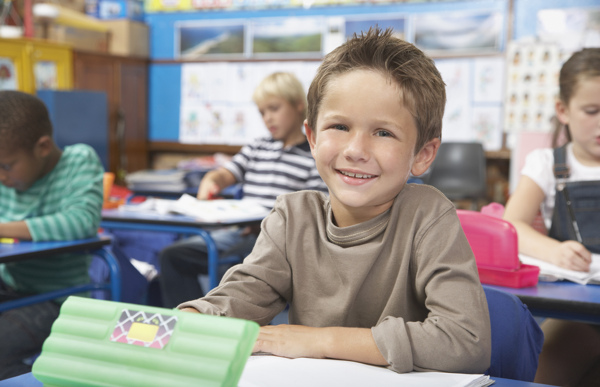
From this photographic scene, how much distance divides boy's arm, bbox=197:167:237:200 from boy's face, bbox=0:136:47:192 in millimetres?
1110

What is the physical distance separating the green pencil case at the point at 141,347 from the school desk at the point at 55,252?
1069 millimetres

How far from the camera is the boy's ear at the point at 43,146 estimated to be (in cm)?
184

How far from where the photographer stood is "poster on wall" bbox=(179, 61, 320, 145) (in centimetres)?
530

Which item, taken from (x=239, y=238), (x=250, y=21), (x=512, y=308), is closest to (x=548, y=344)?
(x=512, y=308)

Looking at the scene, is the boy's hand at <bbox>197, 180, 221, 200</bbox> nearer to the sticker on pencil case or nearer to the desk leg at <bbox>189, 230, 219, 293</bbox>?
the desk leg at <bbox>189, 230, 219, 293</bbox>

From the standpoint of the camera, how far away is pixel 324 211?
3.29 feet

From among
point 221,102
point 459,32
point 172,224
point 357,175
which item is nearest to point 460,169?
point 459,32

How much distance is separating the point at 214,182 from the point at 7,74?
6.18ft

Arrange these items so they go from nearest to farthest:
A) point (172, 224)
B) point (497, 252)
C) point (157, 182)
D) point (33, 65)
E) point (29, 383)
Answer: point (29, 383)
point (497, 252)
point (172, 224)
point (33, 65)
point (157, 182)

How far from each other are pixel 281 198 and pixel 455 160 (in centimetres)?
363

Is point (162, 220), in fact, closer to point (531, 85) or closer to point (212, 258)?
point (212, 258)

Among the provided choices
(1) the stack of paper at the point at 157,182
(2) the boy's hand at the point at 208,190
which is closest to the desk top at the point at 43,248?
(2) the boy's hand at the point at 208,190

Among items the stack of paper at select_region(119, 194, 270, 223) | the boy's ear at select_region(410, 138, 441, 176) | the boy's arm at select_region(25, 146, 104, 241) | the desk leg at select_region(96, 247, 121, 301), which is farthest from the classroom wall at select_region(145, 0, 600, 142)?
the boy's ear at select_region(410, 138, 441, 176)

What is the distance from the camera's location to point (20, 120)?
177cm
